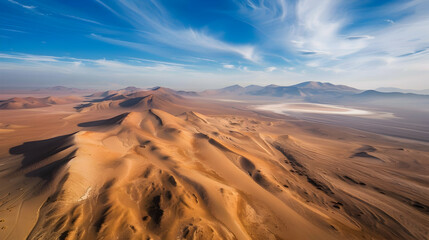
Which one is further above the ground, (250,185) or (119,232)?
(119,232)

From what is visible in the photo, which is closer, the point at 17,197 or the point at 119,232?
the point at 119,232

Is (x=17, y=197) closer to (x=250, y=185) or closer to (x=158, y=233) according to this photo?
(x=158, y=233)

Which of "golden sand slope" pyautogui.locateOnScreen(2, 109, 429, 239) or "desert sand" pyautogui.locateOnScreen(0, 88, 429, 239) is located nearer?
"desert sand" pyautogui.locateOnScreen(0, 88, 429, 239)

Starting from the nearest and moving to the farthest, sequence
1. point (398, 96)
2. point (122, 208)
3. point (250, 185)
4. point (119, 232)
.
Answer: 1. point (119, 232)
2. point (122, 208)
3. point (250, 185)
4. point (398, 96)

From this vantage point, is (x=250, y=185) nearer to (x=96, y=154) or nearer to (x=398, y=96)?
(x=96, y=154)

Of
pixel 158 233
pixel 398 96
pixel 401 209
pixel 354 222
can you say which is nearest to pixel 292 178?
pixel 354 222

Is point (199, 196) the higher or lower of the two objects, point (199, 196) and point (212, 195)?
the lower

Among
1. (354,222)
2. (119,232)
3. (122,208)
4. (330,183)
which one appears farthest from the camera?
(330,183)

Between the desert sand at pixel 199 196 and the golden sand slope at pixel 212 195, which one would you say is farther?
the golden sand slope at pixel 212 195
